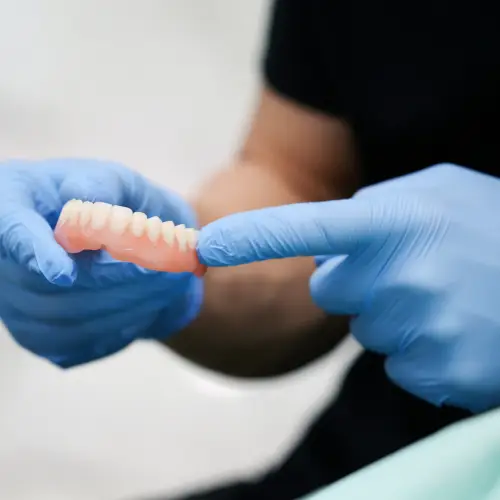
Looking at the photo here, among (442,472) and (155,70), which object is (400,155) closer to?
(442,472)

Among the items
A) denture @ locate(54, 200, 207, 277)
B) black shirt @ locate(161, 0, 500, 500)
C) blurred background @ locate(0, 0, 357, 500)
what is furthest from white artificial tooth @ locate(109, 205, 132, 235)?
blurred background @ locate(0, 0, 357, 500)

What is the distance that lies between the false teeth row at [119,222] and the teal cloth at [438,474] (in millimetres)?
165

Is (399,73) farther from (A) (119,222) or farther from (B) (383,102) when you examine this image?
(A) (119,222)

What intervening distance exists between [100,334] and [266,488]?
213mm

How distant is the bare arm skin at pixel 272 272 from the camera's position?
686 mm

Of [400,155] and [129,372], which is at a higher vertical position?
[400,155]

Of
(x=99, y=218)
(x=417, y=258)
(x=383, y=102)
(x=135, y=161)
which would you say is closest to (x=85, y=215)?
(x=99, y=218)

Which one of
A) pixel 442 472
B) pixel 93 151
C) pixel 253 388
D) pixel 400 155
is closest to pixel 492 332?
pixel 442 472

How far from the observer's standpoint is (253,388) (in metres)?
1.14

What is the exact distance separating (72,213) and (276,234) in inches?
4.7

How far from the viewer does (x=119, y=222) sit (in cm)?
41

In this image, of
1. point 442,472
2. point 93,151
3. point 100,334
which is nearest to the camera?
point 442,472

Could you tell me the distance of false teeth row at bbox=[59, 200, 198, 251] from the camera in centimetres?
41

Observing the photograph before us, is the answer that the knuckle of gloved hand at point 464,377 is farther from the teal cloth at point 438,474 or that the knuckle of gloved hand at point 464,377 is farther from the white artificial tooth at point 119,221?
the white artificial tooth at point 119,221
